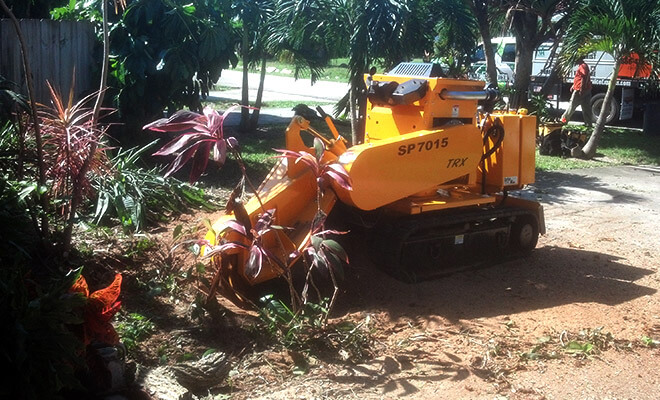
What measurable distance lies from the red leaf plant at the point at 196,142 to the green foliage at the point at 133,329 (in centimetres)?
110

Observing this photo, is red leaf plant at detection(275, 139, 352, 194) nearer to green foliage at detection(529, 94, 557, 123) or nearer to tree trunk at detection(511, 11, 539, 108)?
green foliage at detection(529, 94, 557, 123)

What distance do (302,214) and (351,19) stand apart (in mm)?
5242

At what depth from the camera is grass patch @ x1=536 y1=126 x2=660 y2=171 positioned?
47.1 ft

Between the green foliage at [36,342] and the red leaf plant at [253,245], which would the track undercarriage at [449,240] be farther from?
the green foliage at [36,342]

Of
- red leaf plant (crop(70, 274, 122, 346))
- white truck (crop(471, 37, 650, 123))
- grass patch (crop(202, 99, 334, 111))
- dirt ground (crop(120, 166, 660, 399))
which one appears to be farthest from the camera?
white truck (crop(471, 37, 650, 123))

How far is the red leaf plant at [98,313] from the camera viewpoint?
14.0 feet

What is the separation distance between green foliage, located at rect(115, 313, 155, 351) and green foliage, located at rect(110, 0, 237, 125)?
5139 mm

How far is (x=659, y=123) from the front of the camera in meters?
19.0

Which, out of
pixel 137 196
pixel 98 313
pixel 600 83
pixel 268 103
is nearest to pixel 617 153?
pixel 600 83

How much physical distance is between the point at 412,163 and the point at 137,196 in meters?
2.93

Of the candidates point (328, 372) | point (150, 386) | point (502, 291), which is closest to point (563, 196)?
point (502, 291)

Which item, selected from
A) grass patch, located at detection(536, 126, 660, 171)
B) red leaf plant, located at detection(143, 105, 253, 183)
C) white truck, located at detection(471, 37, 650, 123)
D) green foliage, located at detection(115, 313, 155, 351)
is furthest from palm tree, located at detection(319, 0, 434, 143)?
white truck, located at detection(471, 37, 650, 123)

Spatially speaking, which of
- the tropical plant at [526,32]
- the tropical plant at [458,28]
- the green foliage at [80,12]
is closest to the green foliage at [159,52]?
the green foliage at [80,12]

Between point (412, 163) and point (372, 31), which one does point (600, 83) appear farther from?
point (412, 163)
